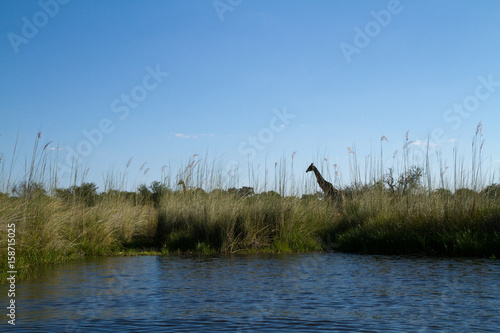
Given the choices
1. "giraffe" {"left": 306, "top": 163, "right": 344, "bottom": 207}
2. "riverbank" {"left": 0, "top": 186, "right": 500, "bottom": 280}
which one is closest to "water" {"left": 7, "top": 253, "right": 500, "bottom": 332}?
"riverbank" {"left": 0, "top": 186, "right": 500, "bottom": 280}

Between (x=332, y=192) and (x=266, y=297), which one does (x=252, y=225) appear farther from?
(x=266, y=297)

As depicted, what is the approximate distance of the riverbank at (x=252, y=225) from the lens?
8.84 meters

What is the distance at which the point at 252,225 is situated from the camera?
10734 mm

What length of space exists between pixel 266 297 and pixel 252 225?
5325 mm

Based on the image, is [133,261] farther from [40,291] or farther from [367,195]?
[367,195]

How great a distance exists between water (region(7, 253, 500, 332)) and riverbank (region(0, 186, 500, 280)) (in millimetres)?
974

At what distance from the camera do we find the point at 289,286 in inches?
239

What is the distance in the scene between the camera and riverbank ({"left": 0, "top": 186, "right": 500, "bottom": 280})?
8.84 metres

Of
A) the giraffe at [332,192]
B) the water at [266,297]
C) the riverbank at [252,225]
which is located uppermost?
the giraffe at [332,192]

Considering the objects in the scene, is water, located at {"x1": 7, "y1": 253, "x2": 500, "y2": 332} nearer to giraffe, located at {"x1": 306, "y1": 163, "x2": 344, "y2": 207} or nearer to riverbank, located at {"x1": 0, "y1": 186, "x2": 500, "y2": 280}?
riverbank, located at {"x1": 0, "y1": 186, "x2": 500, "y2": 280}

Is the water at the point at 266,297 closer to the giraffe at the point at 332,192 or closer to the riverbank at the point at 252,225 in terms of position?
the riverbank at the point at 252,225

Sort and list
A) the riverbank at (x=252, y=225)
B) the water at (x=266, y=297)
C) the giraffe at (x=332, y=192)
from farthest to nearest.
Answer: the giraffe at (x=332, y=192), the riverbank at (x=252, y=225), the water at (x=266, y=297)

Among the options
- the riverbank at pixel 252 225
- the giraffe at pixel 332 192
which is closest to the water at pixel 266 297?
the riverbank at pixel 252 225

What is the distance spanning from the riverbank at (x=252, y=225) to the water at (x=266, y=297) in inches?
38.4
